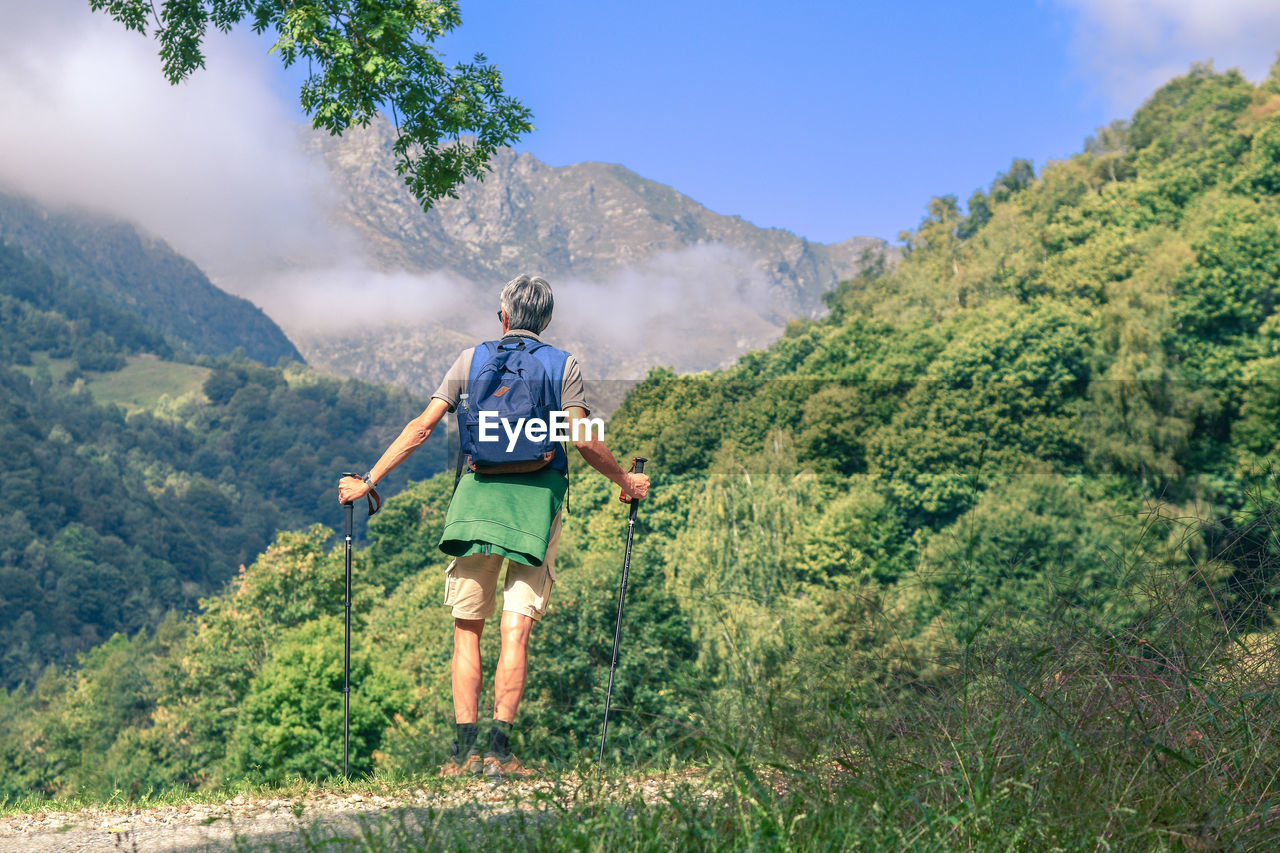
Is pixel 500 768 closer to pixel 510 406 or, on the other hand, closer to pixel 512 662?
pixel 512 662

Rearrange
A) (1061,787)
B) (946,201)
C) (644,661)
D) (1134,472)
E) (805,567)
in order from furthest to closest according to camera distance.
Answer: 1. (946,201)
2. (1134,472)
3. (805,567)
4. (644,661)
5. (1061,787)

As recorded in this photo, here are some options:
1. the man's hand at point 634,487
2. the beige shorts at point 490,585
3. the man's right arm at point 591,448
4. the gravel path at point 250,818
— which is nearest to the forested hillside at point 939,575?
the gravel path at point 250,818

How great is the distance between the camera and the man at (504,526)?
484cm

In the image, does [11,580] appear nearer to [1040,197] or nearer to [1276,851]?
[1040,197]

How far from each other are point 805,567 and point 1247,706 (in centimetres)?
3074

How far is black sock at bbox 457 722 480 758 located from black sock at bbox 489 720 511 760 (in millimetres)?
93

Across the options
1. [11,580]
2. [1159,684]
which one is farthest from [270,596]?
[11,580]

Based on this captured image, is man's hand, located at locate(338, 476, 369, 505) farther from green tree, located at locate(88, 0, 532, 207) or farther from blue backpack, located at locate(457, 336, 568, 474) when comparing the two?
green tree, located at locate(88, 0, 532, 207)

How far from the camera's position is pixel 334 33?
928cm

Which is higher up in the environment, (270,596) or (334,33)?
(334,33)

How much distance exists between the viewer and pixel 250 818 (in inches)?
167

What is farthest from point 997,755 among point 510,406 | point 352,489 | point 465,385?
point 352,489

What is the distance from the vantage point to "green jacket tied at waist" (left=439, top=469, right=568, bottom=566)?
483 cm

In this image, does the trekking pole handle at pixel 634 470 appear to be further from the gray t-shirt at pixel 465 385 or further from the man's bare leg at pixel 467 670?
the man's bare leg at pixel 467 670
